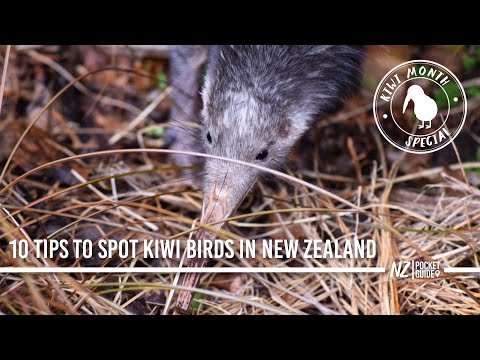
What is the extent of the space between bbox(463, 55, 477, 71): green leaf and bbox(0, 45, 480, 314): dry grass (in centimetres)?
36

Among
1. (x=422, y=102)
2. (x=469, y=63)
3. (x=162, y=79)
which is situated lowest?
(x=422, y=102)

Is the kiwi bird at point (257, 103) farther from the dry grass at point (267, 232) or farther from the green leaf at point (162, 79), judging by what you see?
the green leaf at point (162, 79)

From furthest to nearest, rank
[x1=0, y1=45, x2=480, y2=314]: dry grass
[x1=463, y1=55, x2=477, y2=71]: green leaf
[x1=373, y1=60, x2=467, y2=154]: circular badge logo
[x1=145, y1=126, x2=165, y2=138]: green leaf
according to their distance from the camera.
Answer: [x1=145, y1=126, x2=165, y2=138]: green leaf < [x1=463, y1=55, x2=477, y2=71]: green leaf < [x1=373, y1=60, x2=467, y2=154]: circular badge logo < [x1=0, y1=45, x2=480, y2=314]: dry grass

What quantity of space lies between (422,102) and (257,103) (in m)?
0.57

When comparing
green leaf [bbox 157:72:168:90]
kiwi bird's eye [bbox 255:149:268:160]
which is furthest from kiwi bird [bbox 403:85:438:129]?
green leaf [bbox 157:72:168:90]

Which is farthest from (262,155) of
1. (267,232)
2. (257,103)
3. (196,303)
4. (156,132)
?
(156,132)

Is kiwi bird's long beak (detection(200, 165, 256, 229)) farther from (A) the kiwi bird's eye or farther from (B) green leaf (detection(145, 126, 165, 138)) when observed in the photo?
(B) green leaf (detection(145, 126, 165, 138))

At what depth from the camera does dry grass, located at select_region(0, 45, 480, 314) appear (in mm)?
1627

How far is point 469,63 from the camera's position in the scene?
199cm

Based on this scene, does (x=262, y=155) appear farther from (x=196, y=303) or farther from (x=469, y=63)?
(x=469, y=63)

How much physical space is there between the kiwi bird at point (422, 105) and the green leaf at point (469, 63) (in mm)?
272

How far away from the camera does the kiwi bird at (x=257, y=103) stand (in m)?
1.65

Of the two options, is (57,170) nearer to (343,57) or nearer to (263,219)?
(263,219)

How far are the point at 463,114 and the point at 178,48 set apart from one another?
1109mm
